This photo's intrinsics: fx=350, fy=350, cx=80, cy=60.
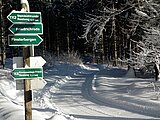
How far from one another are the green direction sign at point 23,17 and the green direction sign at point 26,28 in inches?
3.6

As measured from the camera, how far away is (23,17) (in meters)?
7.68

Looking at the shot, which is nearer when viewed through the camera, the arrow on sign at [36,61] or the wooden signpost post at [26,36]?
the wooden signpost post at [26,36]

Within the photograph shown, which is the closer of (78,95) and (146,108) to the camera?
(146,108)

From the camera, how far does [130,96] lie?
16.5m

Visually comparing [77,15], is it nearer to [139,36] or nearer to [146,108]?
[139,36]

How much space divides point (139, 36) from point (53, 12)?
38949 millimetres

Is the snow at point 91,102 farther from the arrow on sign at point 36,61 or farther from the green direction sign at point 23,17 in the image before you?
the green direction sign at point 23,17

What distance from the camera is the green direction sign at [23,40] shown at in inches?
299

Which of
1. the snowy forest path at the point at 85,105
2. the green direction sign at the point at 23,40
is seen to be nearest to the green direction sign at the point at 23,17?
the green direction sign at the point at 23,40

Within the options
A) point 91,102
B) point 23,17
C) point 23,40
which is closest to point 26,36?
point 23,40

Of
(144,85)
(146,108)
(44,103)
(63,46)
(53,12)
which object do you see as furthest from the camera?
(63,46)

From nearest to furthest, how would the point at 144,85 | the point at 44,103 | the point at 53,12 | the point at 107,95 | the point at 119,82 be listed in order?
the point at 44,103
the point at 107,95
the point at 144,85
the point at 119,82
the point at 53,12

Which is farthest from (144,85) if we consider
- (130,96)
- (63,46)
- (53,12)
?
(63,46)

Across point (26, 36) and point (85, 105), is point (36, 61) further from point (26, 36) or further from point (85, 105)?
point (85, 105)
